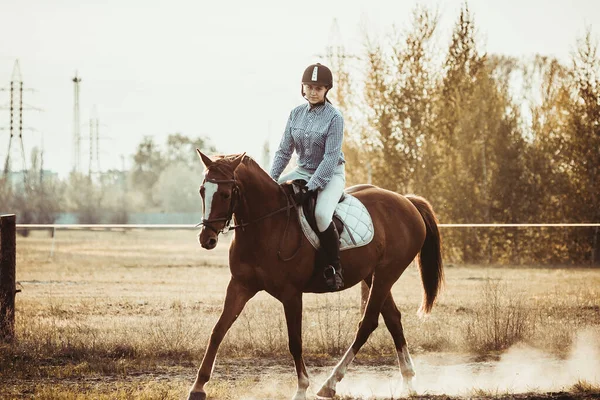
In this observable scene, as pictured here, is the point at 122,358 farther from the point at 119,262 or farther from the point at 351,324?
the point at 119,262

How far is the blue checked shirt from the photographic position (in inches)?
302

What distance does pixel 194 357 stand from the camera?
32.4 feet

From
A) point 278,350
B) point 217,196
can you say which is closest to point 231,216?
point 217,196

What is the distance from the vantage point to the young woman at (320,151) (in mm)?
7664

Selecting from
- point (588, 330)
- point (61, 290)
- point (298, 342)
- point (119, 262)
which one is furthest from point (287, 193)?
point (119, 262)

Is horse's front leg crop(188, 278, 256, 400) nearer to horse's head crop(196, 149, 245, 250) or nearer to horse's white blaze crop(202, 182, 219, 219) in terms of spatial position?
horse's head crop(196, 149, 245, 250)

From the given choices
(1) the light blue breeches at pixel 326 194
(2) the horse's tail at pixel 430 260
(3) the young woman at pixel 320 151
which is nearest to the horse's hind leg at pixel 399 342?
(2) the horse's tail at pixel 430 260

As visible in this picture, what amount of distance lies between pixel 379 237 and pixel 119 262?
71.6 ft

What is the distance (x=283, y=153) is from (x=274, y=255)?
1117 mm

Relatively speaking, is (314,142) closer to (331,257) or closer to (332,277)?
(331,257)

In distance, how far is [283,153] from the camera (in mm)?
7949

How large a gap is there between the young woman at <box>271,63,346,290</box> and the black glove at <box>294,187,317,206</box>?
4cm

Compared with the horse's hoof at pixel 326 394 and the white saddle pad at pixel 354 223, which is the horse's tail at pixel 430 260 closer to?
the white saddle pad at pixel 354 223

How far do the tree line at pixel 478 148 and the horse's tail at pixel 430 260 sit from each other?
19651mm
